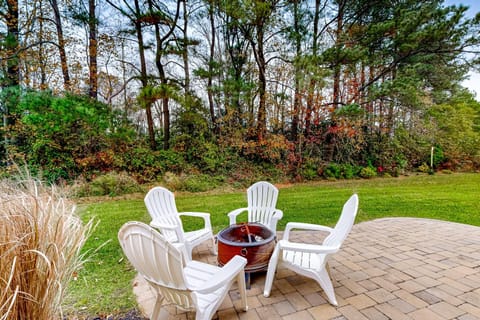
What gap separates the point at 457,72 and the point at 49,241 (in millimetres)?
13742

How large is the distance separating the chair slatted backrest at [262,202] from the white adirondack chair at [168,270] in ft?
5.29

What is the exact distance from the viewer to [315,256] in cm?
230

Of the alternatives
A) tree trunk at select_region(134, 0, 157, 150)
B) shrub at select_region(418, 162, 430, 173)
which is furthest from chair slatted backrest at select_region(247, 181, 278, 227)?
shrub at select_region(418, 162, 430, 173)

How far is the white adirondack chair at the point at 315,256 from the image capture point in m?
1.95

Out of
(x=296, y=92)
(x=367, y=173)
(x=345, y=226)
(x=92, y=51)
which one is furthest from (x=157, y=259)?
(x=367, y=173)

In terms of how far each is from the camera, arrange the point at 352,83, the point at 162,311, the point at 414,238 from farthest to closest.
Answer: the point at 352,83 < the point at 414,238 < the point at 162,311

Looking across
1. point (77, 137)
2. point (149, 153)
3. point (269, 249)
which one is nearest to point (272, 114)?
point (149, 153)

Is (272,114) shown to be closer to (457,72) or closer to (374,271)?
(374,271)

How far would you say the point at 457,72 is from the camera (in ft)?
31.7

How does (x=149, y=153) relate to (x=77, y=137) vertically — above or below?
below

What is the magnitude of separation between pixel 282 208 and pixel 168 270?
12.8ft

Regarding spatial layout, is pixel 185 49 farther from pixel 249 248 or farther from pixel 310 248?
pixel 310 248

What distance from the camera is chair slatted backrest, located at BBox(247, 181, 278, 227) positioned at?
10.8 feet

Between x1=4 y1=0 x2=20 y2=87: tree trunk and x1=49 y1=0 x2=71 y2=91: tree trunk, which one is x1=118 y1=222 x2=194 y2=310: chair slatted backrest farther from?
x1=49 y1=0 x2=71 y2=91: tree trunk
